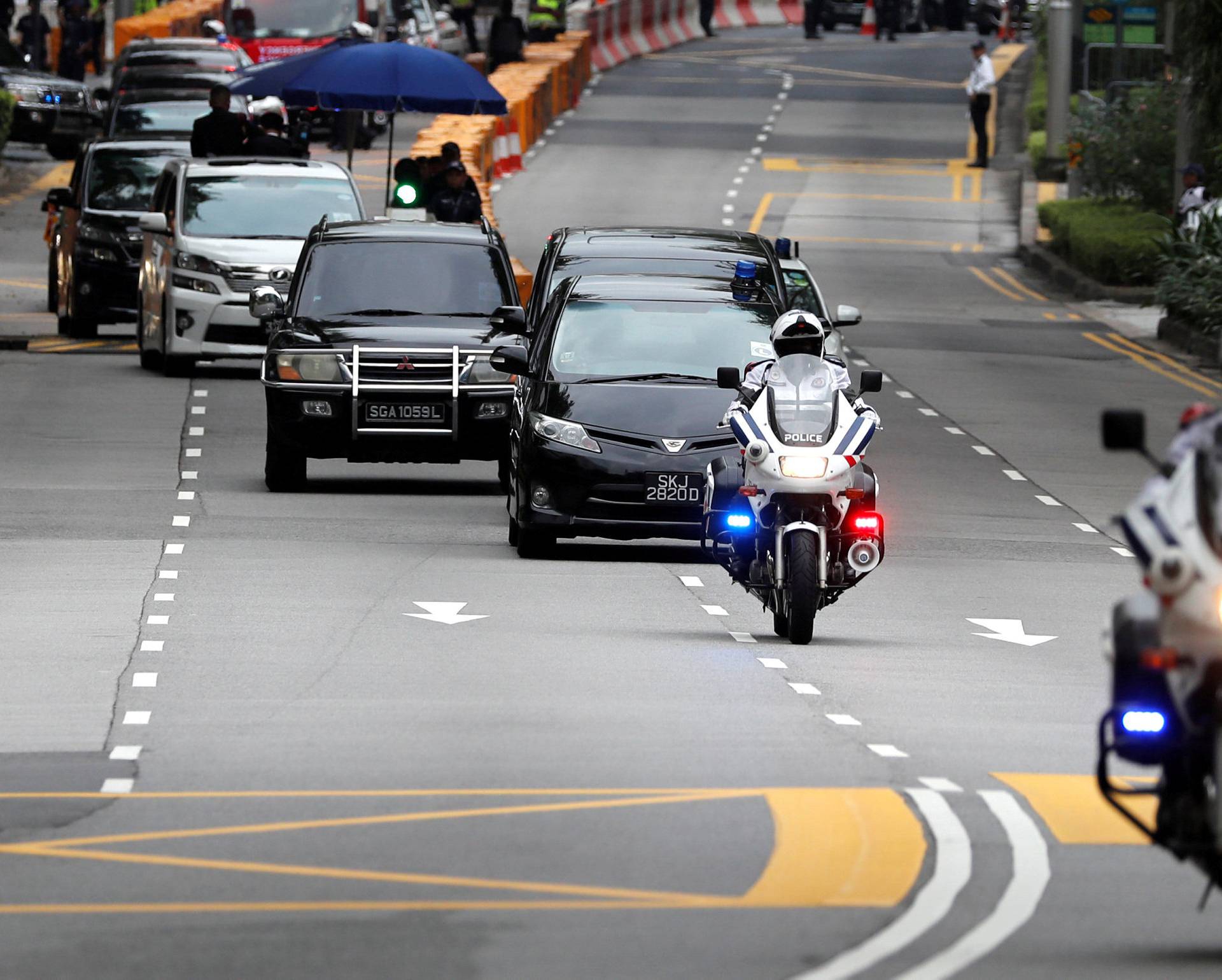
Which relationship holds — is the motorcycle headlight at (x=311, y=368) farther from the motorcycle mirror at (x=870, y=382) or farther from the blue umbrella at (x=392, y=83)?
the blue umbrella at (x=392, y=83)

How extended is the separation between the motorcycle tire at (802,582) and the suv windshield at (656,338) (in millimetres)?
4047

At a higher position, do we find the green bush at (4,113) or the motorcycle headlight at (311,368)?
the motorcycle headlight at (311,368)

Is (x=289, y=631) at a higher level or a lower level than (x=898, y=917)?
lower

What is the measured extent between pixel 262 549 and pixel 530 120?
39.4 meters

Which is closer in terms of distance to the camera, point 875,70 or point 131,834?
point 131,834

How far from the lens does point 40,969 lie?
7.65m

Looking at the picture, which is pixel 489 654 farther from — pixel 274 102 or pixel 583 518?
pixel 274 102

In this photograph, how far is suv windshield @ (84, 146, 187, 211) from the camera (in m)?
32.6

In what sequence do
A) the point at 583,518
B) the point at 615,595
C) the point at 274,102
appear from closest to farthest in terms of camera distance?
the point at 615,595 → the point at 583,518 → the point at 274,102

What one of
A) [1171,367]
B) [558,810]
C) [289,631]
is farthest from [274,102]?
[558,810]

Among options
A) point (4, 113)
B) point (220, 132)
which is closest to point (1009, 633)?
point (220, 132)

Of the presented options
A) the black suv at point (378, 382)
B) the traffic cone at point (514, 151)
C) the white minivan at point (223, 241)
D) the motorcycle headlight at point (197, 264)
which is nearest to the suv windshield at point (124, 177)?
the white minivan at point (223, 241)

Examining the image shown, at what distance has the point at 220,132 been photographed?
32094mm

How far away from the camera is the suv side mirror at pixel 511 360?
61.4 ft
